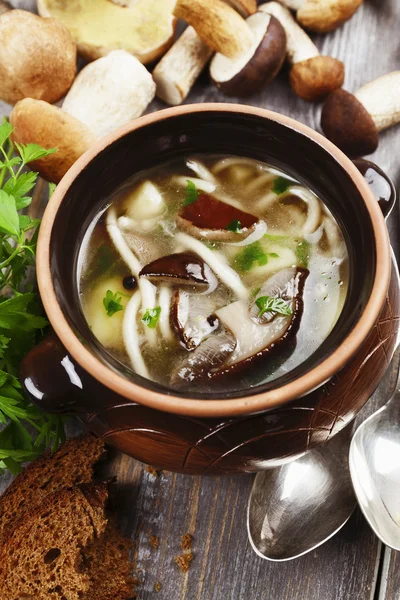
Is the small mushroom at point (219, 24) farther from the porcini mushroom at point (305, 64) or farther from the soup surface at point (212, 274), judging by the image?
the soup surface at point (212, 274)

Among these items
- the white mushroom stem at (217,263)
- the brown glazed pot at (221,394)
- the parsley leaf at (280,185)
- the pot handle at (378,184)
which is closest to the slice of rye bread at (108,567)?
the brown glazed pot at (221,394)

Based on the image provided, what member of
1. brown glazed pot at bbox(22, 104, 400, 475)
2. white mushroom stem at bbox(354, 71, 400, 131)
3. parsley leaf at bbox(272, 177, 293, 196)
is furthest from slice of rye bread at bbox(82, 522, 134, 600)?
white mushroom stem at bbox(354, 71, 400, 131)

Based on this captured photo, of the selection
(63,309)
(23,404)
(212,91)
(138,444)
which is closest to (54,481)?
(23,404)

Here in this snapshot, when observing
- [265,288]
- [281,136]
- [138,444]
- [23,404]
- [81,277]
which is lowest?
[23,404]

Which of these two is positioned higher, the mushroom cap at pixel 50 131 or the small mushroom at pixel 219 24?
the small mushroom at pixel 219 24

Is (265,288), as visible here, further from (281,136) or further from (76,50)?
(76,50)

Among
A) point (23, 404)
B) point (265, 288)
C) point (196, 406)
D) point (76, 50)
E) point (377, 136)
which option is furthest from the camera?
point (76, 50)

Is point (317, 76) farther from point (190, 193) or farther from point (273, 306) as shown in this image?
point (273, 306)

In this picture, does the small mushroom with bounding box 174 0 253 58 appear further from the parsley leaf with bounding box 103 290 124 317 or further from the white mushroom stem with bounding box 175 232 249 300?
the parsley leaf with bounding box 103 290 124 317
